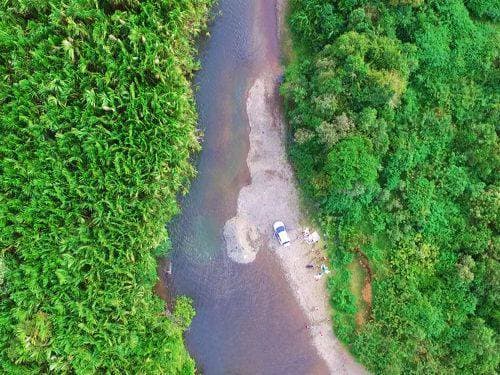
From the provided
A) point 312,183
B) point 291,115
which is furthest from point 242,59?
point 312,183

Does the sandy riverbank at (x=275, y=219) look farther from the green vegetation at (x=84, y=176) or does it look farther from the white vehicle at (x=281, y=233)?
the green vegetation at (x=84, y=176)

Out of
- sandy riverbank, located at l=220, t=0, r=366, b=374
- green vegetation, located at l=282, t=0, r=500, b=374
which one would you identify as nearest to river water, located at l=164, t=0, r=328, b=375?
sandy riverbank, located at l=220, t=0, r=366, b=374

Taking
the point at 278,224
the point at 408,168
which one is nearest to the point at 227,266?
the point at 278,224

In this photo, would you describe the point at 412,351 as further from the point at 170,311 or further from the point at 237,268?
the point at 170,311

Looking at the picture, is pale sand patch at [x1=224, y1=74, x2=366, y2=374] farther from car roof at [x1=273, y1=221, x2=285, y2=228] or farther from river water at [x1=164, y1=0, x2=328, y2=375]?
river water at [x1=164, y1=0, x2=328, y2=375]

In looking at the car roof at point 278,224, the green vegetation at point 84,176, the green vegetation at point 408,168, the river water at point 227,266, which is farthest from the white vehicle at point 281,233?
the green vegetation at point 84,176

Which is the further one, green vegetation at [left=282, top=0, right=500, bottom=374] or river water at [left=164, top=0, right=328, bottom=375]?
river water at [left=164, top=0, right=328, bottom=375]

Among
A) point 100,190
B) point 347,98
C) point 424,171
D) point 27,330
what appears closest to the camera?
point 27,330
